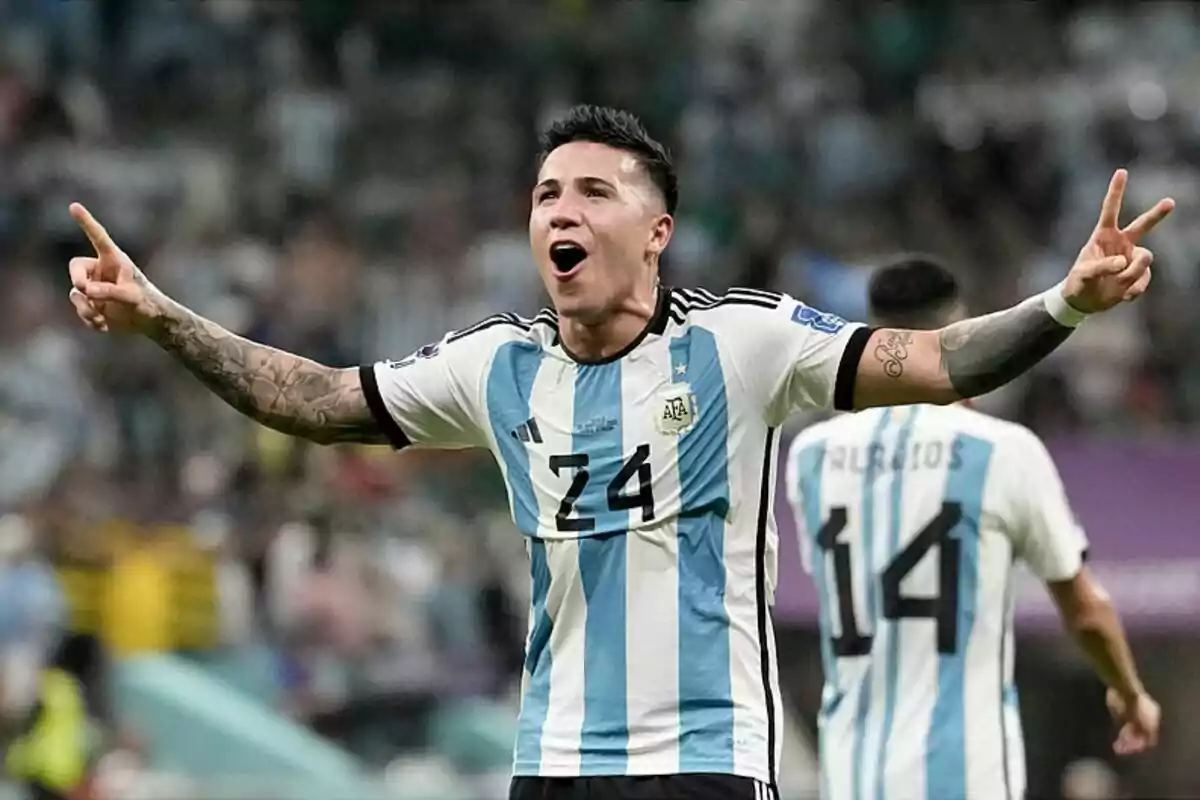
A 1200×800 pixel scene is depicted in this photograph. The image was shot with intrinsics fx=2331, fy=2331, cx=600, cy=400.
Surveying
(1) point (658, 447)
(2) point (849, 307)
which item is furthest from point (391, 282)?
(1) point (658, 447)

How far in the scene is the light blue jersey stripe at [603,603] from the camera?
447cm

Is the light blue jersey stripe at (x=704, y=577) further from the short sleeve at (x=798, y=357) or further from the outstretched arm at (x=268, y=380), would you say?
A: the outstretched arm at (x=268, y=380)

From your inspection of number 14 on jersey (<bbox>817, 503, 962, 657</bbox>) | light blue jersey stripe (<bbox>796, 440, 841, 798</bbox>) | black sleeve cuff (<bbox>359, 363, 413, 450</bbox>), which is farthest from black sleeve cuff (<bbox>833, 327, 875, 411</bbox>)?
light blue jersey stripe (<bbox>796, 440, 841, 798</bbox>)

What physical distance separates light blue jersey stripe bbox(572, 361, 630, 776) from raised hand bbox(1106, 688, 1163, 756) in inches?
90.5

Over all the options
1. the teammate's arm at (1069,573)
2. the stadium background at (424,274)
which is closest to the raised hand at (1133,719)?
the teammate's arm at (1069,573)

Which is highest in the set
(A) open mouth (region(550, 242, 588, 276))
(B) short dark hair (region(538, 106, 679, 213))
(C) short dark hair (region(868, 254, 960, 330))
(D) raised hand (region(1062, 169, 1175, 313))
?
(C) short dark hair (region(868, 254, 960, 330))

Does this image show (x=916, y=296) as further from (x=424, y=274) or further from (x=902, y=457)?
(x=424, y=274)

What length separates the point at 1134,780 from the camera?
12.0 meters

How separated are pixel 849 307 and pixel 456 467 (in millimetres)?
2464

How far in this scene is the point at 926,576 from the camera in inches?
236

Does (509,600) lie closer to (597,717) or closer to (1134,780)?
(1134,780)

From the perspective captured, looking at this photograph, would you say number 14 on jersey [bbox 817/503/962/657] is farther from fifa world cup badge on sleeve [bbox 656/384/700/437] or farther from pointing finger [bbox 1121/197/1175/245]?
pointing finger [bbox 1121/197/1175/245]

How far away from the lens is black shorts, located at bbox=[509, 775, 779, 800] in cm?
441

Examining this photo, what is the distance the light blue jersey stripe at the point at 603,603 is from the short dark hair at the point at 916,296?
1750 mm
